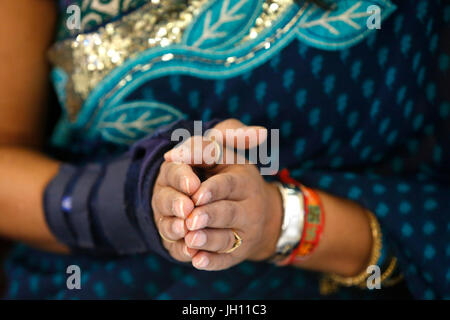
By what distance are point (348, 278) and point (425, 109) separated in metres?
0.26

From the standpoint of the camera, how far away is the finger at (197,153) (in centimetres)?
39

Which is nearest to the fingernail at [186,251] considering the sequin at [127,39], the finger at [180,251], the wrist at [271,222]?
the finger at [180,251]

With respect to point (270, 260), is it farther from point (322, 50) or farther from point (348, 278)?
point (322, 50)

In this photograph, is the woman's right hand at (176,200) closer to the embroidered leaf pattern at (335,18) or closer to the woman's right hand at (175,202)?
the woman's right hand at (175,202)

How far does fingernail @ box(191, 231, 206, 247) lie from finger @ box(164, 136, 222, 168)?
7 cm

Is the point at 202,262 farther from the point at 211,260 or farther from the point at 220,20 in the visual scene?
the point at 220,20

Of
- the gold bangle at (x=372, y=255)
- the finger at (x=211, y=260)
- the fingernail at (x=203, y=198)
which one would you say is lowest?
the gold bangle at (x=372, y=255)

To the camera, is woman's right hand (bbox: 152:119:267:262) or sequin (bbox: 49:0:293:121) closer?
woman's right hand (bbox: 152:119:267:262)

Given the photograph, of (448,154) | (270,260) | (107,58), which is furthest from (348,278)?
(107,58)

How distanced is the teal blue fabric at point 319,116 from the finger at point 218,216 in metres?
0.16

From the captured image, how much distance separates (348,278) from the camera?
0.57m

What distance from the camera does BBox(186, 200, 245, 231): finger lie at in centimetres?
35

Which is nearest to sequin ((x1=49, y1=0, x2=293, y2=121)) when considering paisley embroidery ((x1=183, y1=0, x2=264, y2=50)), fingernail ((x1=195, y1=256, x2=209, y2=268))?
paisley embroidery ((x1=183, y1=0, x2=264, y2=50))

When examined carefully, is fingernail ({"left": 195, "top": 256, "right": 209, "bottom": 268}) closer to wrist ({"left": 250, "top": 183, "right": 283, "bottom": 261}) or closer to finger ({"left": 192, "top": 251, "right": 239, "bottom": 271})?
finger ({"left": 192, "top": 251, "right": 239, "bottom": 271})
